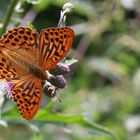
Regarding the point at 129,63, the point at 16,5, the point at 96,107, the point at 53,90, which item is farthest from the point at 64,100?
the point at 53,90

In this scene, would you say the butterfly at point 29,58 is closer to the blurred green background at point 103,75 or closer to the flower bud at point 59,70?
the flower bud at point 59,70

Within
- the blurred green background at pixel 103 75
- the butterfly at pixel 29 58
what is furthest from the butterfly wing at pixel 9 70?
the blurred green background at pixel 103 75

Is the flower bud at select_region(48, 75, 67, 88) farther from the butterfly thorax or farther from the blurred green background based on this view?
the blurred green background

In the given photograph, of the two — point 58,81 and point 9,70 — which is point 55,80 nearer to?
point 58,81

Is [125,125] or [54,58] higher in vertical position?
[125,125]

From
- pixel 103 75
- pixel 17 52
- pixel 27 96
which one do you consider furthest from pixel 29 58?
pixel 103 75

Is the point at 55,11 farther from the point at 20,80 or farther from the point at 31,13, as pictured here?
the point at 20,80

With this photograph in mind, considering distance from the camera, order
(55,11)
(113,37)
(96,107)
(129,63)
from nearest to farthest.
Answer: (96,107)
(129,63)
(113,37)
(55,11)
